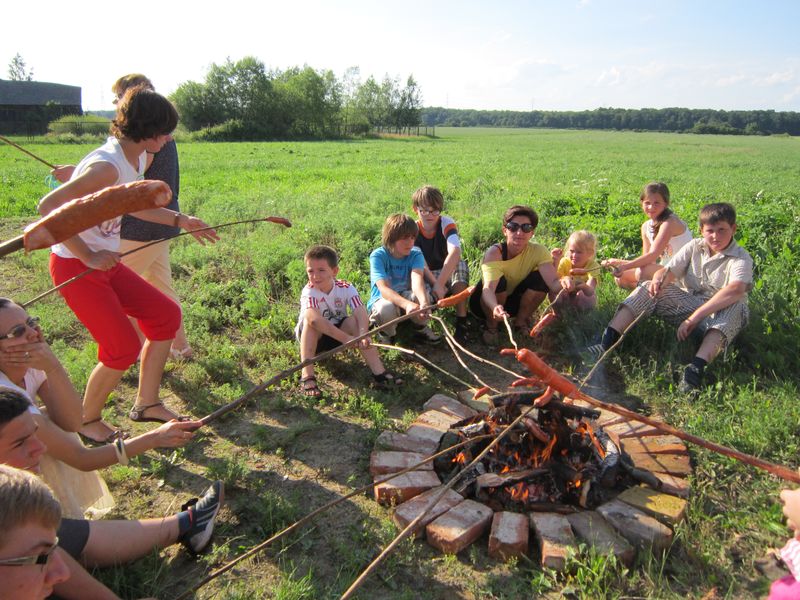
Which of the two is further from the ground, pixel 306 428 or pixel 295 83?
pixel 295 83

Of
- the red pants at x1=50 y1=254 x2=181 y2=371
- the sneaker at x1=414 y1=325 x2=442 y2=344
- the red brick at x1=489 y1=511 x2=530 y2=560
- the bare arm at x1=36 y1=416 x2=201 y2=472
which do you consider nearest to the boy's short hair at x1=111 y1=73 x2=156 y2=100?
the red pants at x1=50 y1=254 x2=181 y2=371

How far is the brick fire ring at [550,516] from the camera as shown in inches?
98.7

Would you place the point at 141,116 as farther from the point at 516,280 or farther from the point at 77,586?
the point at 516,280

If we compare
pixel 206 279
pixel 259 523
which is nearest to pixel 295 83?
pixel 206 279

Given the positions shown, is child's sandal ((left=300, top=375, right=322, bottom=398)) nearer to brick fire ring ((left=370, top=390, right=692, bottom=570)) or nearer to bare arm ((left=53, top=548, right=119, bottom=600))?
brick fire ring ((left=370, top=390, right=692, bottom=570))

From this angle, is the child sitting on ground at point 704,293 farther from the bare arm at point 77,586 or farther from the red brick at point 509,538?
the bare arm at point 77,586

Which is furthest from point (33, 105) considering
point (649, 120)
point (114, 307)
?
point (649, 120)

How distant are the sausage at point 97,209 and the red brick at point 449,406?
244 centimetres

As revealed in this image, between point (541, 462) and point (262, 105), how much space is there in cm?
6142

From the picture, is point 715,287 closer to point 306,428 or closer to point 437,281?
point 437,281

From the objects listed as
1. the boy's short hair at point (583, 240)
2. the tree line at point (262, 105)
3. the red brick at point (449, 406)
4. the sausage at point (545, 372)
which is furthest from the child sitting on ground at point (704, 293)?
the tree line at point (262, 105)

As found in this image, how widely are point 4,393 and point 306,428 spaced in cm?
185

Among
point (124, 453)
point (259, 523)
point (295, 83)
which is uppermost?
point (295, 83)

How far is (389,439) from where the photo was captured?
10.8ft
